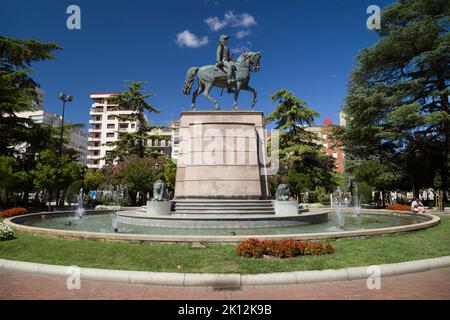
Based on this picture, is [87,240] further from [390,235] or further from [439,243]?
[439,243]

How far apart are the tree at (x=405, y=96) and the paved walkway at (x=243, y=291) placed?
1087 inches

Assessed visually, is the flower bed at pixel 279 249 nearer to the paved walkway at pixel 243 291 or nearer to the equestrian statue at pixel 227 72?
the paved walkway at pixel 243 291

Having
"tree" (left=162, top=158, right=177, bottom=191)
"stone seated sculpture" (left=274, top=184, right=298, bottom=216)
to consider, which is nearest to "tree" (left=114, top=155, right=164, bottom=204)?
"tree" (left=162, top=158, right=177, bottom=191)

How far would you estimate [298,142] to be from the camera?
4381 centimetres

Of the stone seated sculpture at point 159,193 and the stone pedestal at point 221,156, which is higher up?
the stone pedestal at point 221,156

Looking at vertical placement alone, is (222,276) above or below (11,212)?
below

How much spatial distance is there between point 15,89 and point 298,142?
1313 inches

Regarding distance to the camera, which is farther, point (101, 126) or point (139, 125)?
point (101, 126)

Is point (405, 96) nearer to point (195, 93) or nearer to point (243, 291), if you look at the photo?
point (195, 93)

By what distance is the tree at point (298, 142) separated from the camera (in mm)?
41562

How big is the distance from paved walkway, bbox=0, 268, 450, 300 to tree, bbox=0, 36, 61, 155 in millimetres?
28215

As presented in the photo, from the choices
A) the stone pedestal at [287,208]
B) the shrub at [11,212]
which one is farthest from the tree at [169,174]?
the stone pedestal at [287,208]

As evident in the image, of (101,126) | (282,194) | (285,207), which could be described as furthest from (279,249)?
(101,126)
